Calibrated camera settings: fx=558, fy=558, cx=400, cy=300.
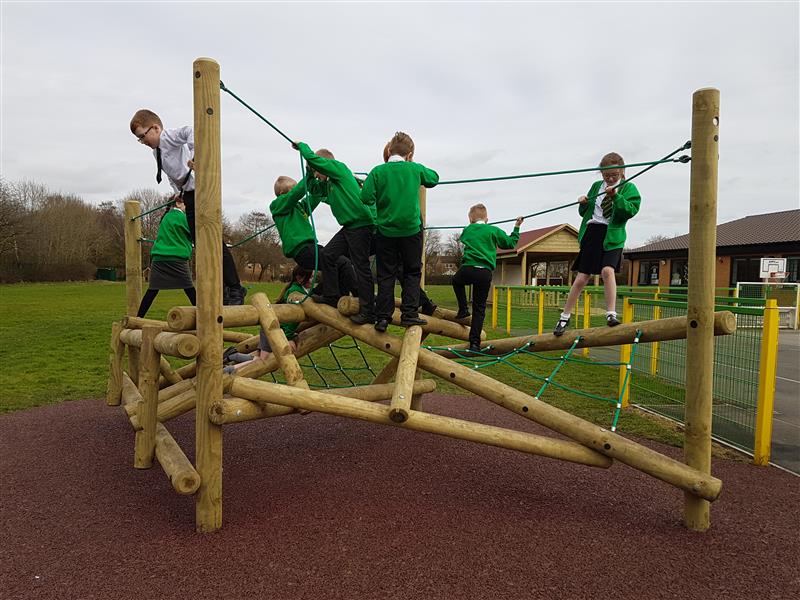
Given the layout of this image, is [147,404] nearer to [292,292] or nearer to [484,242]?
[292,292]

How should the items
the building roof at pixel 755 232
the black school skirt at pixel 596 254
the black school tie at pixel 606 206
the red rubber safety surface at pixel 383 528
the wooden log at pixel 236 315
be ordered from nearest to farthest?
1. the red rubber safety surface at pixel 383 528
2. the wooden log at pixel 236 315
3. the black school tie at pixel 606 206
4. the black school skirt at pixel 596 254
5. the building roof at pixel 755 232

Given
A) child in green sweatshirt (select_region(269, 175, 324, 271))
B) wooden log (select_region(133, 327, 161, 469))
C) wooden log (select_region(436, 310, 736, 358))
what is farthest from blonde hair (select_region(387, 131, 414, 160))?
wooden log (select_region(133, 327, 161, 469))

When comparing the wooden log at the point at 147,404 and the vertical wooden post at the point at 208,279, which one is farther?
the wooden log at the point at 147,404

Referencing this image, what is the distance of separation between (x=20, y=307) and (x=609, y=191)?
22.3 meters

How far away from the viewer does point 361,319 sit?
4.27m

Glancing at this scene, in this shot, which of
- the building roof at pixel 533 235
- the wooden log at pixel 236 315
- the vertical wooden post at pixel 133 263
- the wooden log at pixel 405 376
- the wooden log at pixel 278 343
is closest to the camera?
the wooden log at pixel 405 376

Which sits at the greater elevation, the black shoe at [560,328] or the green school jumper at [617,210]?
the green school jumper at [617,210]

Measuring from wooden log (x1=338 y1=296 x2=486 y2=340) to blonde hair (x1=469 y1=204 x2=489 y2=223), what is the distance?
948 millimetres

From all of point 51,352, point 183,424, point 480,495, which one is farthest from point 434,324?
point 51,352

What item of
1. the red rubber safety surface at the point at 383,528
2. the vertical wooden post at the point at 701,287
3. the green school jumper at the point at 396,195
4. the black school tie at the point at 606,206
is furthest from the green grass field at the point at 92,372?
the black school tie at the point at 606,206

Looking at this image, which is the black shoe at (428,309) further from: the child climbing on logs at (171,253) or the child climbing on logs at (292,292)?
the child climbing on logs at (171,253)

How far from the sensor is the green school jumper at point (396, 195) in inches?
158

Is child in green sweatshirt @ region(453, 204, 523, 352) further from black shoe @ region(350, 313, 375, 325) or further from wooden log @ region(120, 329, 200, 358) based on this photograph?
wooden log @ region(120, 329, 200, 358)

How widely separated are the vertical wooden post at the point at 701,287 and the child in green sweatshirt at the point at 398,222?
1762 mm
